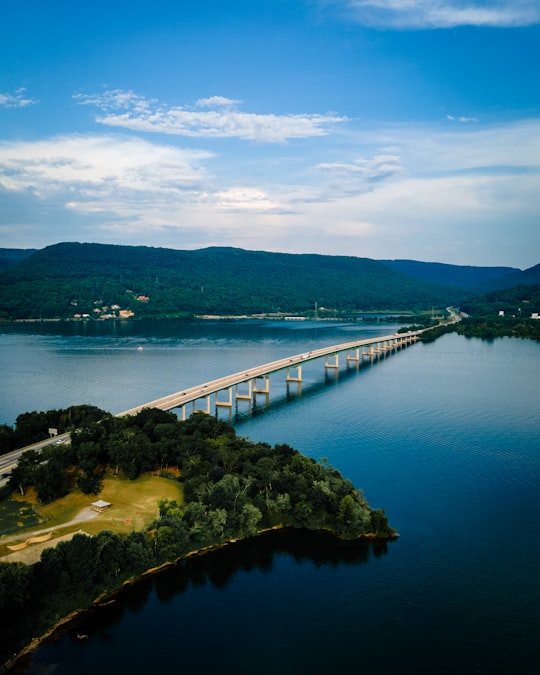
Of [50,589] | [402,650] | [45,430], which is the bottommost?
[402,650]

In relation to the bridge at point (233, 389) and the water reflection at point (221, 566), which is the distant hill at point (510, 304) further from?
the water reflection at point (221, 566)

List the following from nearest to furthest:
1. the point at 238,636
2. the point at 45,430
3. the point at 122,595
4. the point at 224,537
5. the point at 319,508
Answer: the point at 238,636
the point at 122,595
the point at 224,537
the point at 319,508
the point at 45,430

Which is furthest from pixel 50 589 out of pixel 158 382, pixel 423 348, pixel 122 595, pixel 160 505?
pixel 423 348

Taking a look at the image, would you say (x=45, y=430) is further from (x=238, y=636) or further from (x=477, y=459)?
(x=477, y=459)

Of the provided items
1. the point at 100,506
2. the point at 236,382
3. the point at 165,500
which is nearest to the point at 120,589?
the point at 165,500

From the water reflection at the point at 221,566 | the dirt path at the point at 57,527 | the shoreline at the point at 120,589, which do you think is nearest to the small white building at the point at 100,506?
the dirt path at the point at 57,527

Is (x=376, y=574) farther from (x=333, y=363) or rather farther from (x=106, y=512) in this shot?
(x=333, y=363)

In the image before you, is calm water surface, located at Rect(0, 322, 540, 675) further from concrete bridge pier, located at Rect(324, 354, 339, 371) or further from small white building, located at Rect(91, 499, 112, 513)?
concrete bridge pier, located at Rect(324, 354, 339, 371)
